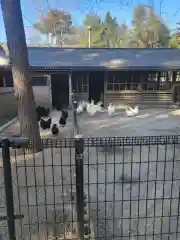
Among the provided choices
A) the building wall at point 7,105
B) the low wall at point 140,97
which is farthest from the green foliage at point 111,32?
the building wall at point 7,105

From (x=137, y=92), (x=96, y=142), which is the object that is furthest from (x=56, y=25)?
(x=96, y=142)

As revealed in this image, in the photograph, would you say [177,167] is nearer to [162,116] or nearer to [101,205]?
[101,205]

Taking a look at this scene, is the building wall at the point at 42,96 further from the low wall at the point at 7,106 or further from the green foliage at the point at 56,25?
the green foliage at the point at 56,25

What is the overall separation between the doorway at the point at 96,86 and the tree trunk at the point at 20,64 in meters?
8.23

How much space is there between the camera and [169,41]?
111ft

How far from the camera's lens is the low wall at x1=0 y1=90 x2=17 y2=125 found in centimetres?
1100

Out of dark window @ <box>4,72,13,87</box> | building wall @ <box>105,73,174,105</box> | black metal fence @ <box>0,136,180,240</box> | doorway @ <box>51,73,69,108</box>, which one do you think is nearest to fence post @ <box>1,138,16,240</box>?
black metal fence @ <box>0,136,180,240</box>

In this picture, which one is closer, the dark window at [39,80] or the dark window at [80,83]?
the dark window at [39,80]

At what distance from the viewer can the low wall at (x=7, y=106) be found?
36.1ft

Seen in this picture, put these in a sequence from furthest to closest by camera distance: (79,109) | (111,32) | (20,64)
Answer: (111,32)
(79,109)
(20,64)

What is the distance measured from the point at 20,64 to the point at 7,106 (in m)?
6.04

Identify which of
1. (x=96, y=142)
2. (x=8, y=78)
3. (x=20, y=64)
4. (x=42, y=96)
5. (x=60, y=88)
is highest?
(x=20, y=64)

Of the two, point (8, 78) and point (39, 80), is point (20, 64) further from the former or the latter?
point (8, 78)

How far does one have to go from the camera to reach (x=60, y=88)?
543 inches
